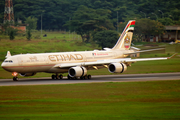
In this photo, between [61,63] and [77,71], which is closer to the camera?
[77,71]

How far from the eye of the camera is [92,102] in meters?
29.2

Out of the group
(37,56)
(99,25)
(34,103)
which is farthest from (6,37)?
(34,103)

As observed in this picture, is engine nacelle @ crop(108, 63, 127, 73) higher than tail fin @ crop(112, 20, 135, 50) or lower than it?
lower

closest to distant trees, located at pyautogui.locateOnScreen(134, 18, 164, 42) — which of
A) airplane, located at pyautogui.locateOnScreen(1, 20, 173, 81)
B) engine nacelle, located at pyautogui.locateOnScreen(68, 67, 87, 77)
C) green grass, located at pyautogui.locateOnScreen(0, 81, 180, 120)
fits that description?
airplane, located at pyautogui.locateOnScreen(1, 20, 173, 81)

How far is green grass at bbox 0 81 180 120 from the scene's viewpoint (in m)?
23.4

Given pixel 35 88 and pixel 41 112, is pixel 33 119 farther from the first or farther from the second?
pixel 35 88

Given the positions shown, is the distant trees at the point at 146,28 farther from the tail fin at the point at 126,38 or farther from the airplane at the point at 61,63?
the airplane at the point at 61,63

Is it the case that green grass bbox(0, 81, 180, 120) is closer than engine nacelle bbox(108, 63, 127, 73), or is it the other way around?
green grass bbox(0, 81, 180, 120)

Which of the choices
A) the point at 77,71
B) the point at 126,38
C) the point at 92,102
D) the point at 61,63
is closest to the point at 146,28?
the point at 126,38

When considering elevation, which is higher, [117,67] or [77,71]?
[117,67]

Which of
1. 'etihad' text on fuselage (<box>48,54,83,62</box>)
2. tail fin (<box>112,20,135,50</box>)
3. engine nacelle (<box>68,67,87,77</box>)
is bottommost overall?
engine nacelle (<box>68,67,87,77</box>)

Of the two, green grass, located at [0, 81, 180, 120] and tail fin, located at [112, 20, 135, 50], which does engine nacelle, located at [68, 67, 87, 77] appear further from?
tail fin, located at [112, 20, 135, 50]

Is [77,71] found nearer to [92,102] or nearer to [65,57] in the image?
[65,57]

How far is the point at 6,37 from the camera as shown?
134 m
